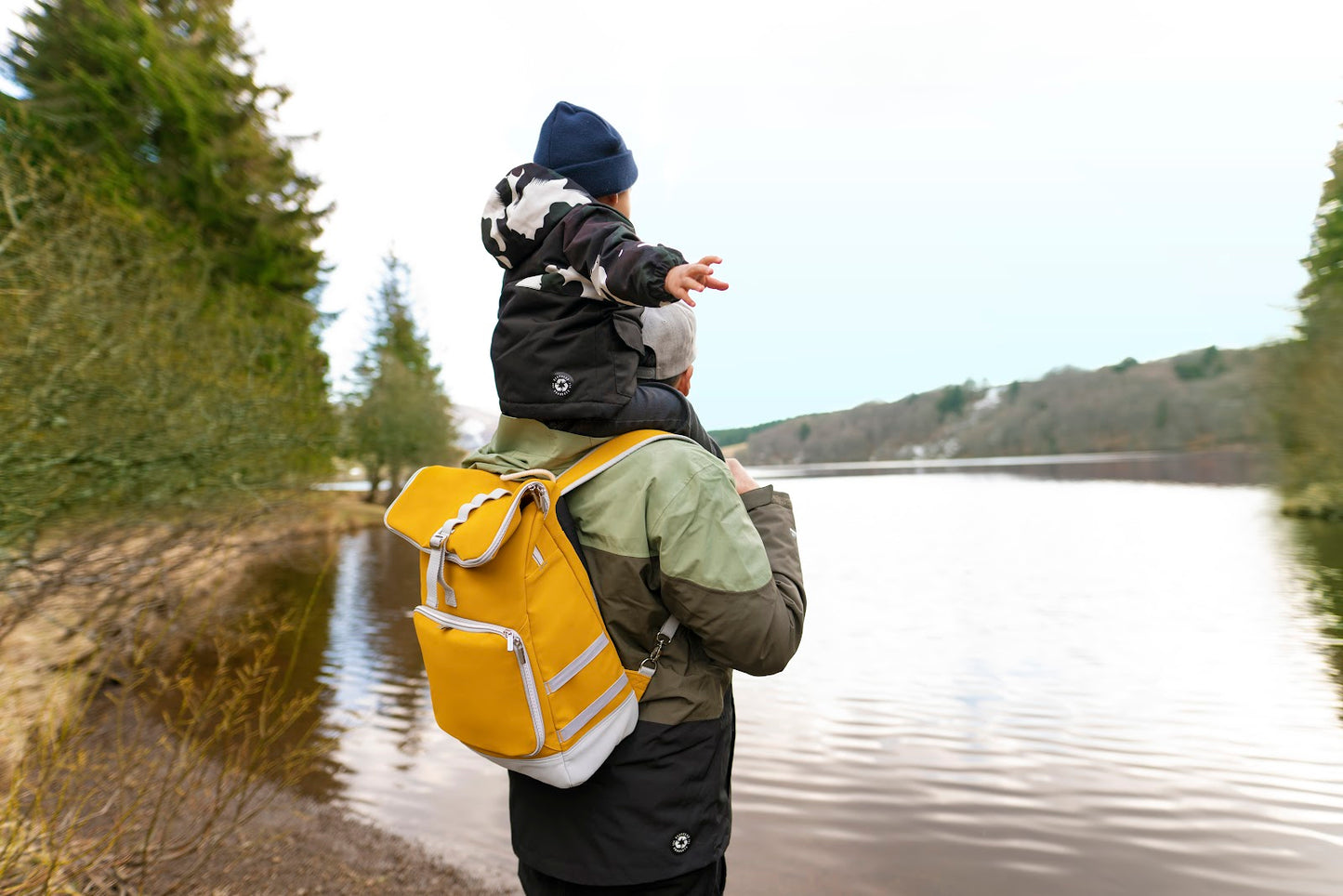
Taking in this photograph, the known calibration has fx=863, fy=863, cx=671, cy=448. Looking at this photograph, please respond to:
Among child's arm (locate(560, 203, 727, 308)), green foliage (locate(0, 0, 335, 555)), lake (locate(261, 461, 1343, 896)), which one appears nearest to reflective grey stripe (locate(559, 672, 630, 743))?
child's arm (locate(560, 203, 727, 308))

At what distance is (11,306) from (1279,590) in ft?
58.7

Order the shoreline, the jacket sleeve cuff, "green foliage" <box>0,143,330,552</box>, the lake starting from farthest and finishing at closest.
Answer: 1. "green foliage" <box>0,143,330,552</box>
2. the lake
3. the shoreline
4. the jacket sleeve cuff

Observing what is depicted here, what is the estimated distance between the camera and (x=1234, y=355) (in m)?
19.3

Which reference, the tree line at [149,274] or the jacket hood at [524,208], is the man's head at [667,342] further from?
the tree line at [149,274]

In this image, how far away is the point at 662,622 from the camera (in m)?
1.51

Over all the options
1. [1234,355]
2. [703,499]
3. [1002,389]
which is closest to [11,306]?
[703,499]

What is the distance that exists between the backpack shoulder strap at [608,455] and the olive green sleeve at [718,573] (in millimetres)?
100

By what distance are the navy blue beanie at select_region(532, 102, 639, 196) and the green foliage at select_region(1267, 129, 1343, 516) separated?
14.3 metres

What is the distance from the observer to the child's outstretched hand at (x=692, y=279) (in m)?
1.25

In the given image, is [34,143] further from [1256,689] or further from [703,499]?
[1256,689]

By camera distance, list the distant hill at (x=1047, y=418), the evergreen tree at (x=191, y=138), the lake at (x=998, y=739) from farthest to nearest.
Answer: the distant hill at (x=1047, y=418) < the evergreen tree at (x=191, y=138) < the lake at (x=998, y=739)

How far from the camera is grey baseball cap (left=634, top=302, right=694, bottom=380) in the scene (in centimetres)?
154

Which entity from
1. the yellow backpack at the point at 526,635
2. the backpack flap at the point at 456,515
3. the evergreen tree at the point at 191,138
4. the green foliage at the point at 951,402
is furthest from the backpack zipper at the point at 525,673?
the green foliage at the point at 951,402

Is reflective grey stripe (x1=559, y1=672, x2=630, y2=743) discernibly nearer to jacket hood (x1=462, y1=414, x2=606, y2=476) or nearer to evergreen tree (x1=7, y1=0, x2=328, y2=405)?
jacket hood (x1=462, y1=414, x2=606, y2=476)
